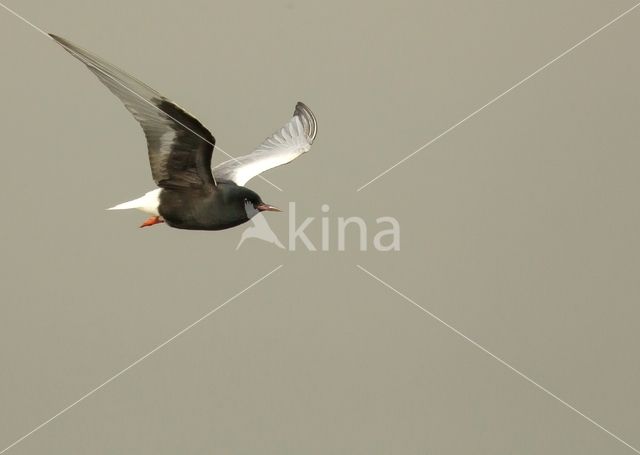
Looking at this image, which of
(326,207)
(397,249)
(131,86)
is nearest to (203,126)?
(131,86)

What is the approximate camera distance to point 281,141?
2365 millimetres

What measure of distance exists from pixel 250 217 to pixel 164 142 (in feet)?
0.69

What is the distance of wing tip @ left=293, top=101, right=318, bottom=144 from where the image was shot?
2.36 metres

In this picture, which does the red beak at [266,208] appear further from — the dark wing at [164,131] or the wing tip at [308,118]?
the wing tip at [308,118]

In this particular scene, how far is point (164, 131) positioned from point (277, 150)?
488 mm

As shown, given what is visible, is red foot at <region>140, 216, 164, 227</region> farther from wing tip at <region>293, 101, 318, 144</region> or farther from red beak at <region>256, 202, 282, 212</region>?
wing tip at <region>293, 101, 318, 144</region>

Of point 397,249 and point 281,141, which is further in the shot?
point 397,249

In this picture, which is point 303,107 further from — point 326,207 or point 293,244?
point 293,244

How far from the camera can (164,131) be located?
185cm

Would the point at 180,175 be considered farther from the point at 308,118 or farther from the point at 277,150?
the point at 308,118

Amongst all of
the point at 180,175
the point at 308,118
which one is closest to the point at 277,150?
the point at 308,118

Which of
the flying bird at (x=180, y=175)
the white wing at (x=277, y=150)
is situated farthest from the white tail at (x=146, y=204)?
the white wing at (x=277, y=150)

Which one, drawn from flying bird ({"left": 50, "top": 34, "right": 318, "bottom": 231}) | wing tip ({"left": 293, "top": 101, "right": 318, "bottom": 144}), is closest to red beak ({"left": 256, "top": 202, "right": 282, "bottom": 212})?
flying bird ({"left": 50, "top": 34, "right": 318, "bottom": 231})

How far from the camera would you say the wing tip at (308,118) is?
7.73 feet
